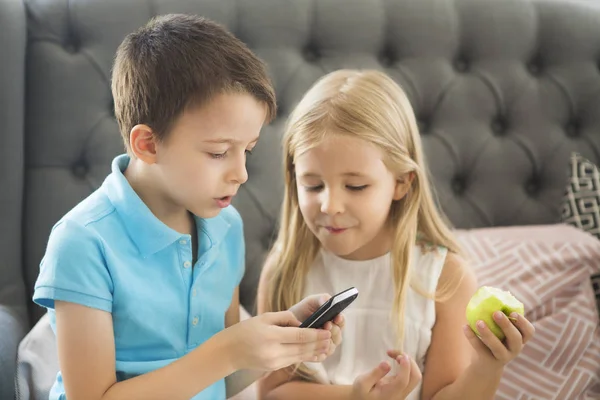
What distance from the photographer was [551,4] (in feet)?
6.05

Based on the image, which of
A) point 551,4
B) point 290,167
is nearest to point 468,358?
point 290,167

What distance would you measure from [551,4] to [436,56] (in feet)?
1.22

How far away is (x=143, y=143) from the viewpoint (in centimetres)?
103

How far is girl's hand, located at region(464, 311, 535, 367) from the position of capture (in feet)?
3.53

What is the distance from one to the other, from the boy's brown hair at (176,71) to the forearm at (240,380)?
1.75ft

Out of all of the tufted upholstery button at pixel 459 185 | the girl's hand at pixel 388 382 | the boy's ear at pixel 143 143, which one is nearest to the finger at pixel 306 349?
the girl's hand at pixel 388 382

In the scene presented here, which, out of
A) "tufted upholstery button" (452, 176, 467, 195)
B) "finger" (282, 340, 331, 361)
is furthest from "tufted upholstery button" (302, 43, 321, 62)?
"finger" (282, 340, 331, 361)

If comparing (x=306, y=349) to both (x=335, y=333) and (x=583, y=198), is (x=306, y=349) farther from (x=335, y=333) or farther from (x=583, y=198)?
(x=583, y=198)

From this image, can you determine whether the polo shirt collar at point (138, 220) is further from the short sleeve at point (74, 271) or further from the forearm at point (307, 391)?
A: the forearm at point (307, 391)

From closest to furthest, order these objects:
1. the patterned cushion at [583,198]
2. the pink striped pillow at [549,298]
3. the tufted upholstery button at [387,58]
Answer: the pink striped pillow at [549,298], the patterned cushion at [583,198], the tufted upholstery button at [387,58]

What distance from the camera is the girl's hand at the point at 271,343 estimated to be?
39.1 inches

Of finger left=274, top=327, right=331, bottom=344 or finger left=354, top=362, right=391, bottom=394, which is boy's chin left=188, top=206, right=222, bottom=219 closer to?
finger left=274, top=327, right=331, bottom=344

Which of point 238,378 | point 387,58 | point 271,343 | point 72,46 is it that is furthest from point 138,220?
point 387,58

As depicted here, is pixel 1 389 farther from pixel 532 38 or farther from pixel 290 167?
pixel 532 38
